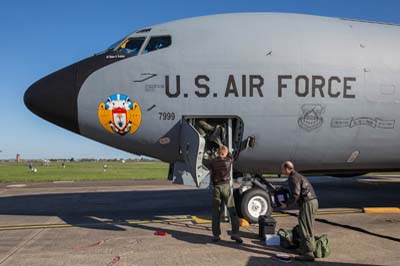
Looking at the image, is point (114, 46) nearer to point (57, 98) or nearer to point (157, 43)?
point (157, 43)

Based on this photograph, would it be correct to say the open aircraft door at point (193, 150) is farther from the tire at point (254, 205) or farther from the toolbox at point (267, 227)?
the toolbox at point (267, 227)

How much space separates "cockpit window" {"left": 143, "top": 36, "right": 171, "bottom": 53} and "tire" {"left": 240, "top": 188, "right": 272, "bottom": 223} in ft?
13.4

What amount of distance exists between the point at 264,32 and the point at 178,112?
2.89 m

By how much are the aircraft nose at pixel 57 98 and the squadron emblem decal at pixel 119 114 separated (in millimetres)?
662

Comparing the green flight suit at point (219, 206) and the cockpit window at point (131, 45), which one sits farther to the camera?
the cockpit window at point (131, 45)

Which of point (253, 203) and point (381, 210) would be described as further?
point (381, 210)

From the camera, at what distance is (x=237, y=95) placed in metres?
9.40

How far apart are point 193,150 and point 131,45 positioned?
3.04 meters

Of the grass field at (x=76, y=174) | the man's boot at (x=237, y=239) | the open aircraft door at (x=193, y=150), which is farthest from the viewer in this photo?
the grass field at (x=76, y=174)

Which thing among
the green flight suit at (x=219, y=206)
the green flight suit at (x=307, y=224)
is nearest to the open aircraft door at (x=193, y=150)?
the green flight suit at (x=219, y=206)

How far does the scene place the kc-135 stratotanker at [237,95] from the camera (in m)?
9.29

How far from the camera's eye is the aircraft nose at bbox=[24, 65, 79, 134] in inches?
363

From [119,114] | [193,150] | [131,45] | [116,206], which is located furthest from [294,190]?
[116,206]

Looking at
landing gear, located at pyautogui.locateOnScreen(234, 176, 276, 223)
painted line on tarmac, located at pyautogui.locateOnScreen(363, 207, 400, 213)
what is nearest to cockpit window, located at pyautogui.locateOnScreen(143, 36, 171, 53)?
landing gear, located at pyautogui.locateOnScreen(234, 176, 276, 223)
